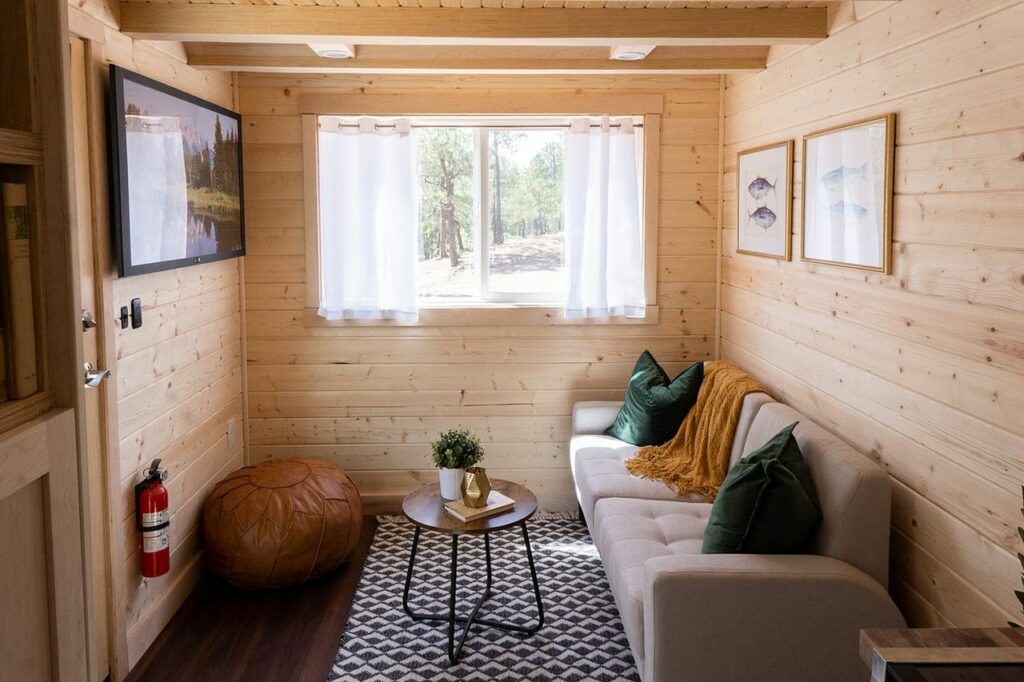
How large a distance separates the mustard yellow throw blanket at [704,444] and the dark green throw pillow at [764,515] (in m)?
0.92

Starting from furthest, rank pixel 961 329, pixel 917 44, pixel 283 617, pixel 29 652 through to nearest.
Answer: pixel 283 617
pixel 917 44
pixel 961 329
pixel 29 652

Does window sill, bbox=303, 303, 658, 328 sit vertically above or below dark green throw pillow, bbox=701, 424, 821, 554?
above

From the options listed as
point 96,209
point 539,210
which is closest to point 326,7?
point 96,209

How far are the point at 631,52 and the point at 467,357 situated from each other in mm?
1733

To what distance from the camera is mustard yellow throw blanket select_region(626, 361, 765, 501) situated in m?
3.69

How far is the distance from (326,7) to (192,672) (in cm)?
242

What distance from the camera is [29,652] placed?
4.24 ft

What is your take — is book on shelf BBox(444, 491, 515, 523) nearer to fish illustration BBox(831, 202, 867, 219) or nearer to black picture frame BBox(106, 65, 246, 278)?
black picture frame BBox(106, 65, 246, 278)

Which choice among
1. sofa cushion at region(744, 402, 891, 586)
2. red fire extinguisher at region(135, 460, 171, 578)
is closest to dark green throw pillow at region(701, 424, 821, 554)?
sofa cushion at region(744, 402, 891, 586)

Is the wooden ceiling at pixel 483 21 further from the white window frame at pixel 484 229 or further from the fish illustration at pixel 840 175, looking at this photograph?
the white window frame at pixel 484 229

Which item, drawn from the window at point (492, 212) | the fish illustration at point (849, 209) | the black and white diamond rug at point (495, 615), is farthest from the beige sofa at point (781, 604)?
the window at point (492, 212)

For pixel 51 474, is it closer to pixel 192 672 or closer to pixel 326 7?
pixel 192 672

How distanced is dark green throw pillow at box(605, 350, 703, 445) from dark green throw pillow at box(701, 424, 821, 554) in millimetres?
1410

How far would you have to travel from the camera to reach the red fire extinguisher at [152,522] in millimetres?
3158
